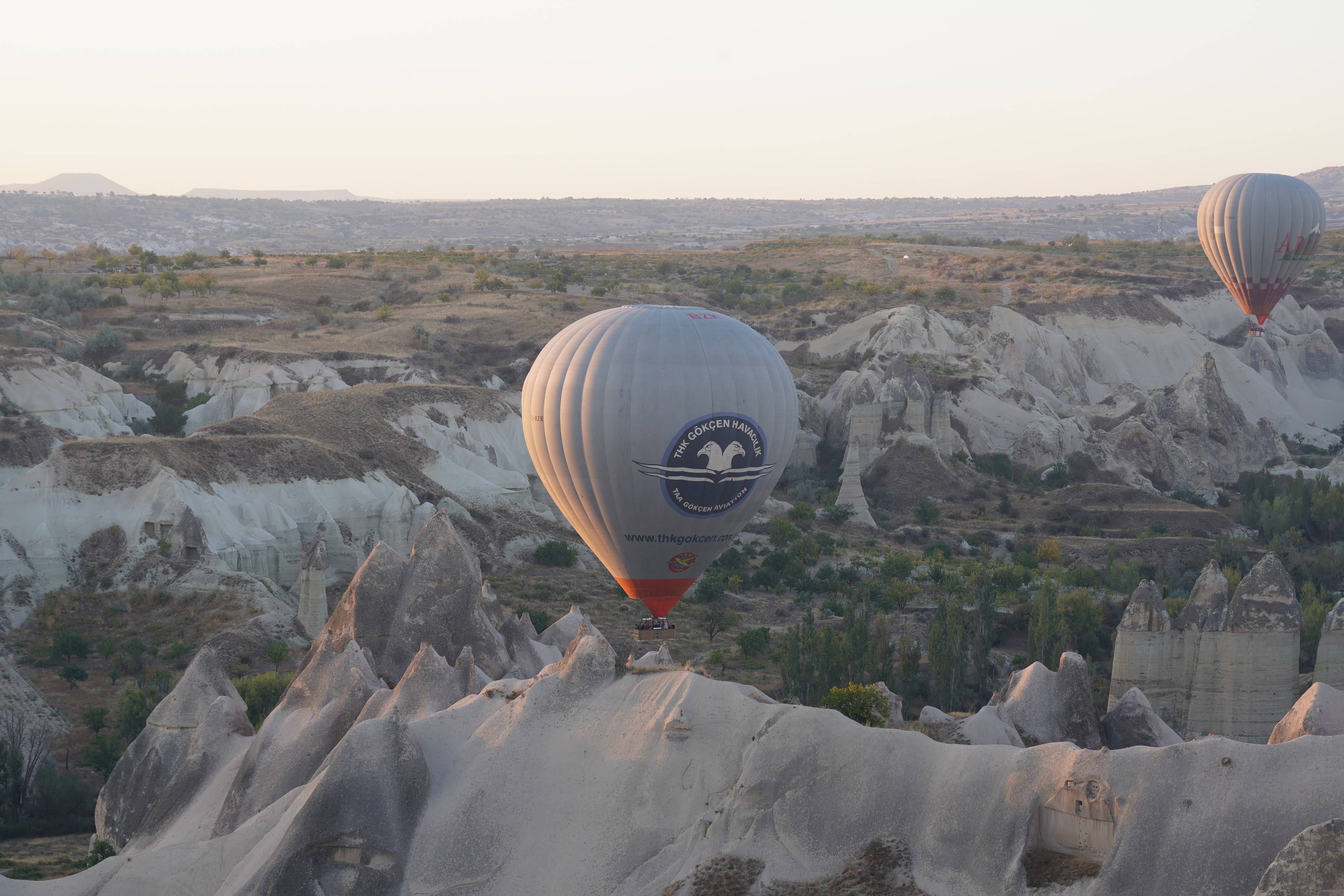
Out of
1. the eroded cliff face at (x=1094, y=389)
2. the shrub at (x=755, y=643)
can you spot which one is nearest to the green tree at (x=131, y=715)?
the shrub at (x=755, y=643)

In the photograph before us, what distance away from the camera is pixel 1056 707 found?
882 inches

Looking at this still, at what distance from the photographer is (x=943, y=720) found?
22.1 meters

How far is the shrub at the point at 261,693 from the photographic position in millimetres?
27953

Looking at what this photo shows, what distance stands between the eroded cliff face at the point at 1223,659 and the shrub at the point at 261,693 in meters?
15.6

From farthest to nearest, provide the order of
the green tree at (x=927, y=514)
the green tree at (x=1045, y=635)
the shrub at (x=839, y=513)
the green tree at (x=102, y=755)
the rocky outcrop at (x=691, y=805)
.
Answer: the green tree at (x=927, y=514) < the shrub at (x=839, y=513) < the green tree at (x=1045, y=635) < the green tree at (x=102, y=755) < the rocky outcrop at (x=691, y=805)

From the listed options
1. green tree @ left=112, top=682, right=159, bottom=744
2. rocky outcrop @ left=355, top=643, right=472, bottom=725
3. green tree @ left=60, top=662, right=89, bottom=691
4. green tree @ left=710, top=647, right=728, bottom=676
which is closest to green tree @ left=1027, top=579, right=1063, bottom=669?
green tree @ left=710, top=647, right=728, bottom=676

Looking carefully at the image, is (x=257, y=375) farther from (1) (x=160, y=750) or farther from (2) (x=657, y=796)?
(2) (x=657, y=796)

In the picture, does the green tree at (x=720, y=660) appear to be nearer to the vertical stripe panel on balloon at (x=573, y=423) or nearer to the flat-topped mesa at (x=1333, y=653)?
the vertical stripe panel on balloon at (x=573, y=423)

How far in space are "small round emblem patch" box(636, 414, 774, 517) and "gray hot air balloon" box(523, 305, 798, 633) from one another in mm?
20

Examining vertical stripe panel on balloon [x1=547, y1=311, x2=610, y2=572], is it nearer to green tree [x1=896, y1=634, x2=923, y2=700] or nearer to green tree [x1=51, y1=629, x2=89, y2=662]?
green tree [x1=896, y1=634, x2=923, y2=700]

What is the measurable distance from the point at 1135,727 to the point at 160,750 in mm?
14962

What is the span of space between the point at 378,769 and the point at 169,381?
48286 millimetres

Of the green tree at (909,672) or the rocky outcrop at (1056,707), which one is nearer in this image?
the rocky outcrop at (1056,707)

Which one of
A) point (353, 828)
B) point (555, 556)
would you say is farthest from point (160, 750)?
point (555, 556)
